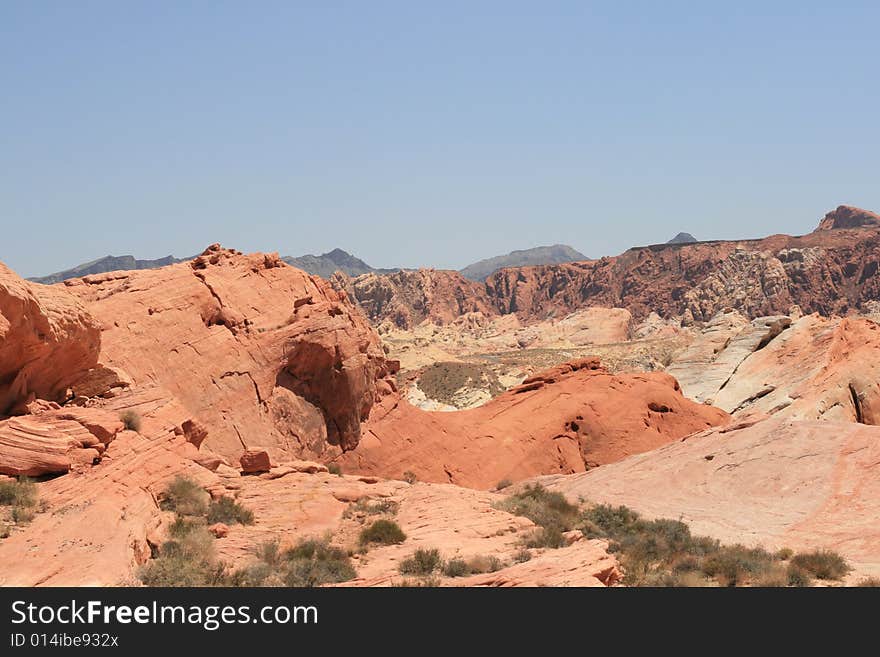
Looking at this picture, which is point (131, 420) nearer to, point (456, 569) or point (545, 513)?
point (456, 569)

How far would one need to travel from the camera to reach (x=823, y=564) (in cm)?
1226

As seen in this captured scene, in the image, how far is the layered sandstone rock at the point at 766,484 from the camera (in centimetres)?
1611

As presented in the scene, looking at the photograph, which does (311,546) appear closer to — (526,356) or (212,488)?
(212,488)

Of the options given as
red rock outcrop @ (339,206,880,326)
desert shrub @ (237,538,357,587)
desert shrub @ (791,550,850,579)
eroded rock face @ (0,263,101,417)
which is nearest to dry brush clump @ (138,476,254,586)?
desert shrub @ (237,538,357,587)

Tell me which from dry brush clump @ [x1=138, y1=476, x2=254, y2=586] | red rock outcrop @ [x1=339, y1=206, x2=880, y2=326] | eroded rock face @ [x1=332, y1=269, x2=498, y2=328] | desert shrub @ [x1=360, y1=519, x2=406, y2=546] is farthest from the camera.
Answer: eroded rock face @ [x1=332, y1=269, x2=498, y2=328]

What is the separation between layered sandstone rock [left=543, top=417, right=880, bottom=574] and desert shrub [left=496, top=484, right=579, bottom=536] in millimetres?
2288

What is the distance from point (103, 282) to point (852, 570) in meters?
17.1

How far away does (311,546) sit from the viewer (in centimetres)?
1224

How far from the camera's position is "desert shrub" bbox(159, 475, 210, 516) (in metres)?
13.4

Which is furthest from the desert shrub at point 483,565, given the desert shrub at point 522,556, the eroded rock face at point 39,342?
the eroded rock face at point 39,342

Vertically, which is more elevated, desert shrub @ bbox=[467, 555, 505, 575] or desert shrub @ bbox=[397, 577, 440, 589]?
desert shrub @ bbox=[397, 577, 440, 589]

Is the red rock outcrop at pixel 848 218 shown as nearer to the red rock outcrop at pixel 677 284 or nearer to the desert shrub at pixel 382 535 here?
the red rock outcrop at pixel 677 284

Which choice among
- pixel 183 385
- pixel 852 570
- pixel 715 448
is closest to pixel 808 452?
pixel 715 448

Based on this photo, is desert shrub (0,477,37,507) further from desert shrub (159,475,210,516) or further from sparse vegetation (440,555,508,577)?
sparse vegetation (440,555,508,577)
